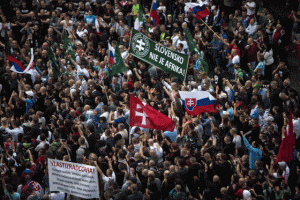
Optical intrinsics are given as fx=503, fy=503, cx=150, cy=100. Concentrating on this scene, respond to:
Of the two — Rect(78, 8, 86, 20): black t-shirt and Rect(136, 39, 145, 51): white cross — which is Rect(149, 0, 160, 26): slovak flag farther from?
Rect(136, 39, 145, 51): white cross

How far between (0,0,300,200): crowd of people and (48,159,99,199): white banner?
404mm

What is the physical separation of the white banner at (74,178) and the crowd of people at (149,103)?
1.32 ft

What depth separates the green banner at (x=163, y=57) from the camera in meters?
15.0

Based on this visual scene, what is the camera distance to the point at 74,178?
11516 millimetres

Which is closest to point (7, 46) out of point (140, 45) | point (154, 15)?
point (154, 15)

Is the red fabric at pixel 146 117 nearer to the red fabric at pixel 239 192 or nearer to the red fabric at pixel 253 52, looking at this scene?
the red fabric at pixel 239 192

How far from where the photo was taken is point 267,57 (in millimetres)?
17188

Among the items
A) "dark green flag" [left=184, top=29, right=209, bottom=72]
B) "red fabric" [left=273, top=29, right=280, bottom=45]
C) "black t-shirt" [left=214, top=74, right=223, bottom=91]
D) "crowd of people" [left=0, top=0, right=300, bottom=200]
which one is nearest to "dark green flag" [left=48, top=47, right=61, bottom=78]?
"crowd of people" [left=0, top=0, right=300, bottom=200]

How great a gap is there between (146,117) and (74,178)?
230cm

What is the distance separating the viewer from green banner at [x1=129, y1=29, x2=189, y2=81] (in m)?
15.0

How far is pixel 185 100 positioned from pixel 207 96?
2.12ft

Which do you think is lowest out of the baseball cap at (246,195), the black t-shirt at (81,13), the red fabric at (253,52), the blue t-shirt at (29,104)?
the blue t-shirt at (29,104)

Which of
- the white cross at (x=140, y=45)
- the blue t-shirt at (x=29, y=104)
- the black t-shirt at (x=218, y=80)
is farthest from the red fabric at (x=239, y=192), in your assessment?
the blue t-shirt at (x=29, y=104)

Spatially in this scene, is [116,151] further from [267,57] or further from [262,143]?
[267,57]
